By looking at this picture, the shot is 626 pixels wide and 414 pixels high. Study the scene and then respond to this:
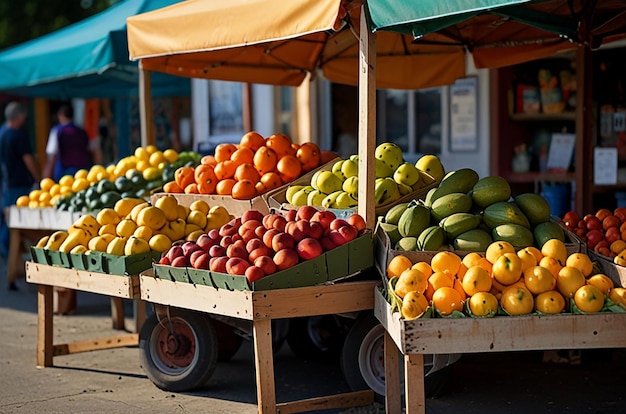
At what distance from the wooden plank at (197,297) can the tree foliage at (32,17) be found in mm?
15891

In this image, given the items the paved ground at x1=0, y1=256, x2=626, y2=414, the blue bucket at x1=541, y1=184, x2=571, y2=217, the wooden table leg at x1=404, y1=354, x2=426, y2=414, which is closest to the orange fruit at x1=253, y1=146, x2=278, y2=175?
the paved ground at x1=0, y1=256, x2=626, y2=414

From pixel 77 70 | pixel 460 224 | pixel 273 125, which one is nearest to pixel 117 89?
pixel 273 125

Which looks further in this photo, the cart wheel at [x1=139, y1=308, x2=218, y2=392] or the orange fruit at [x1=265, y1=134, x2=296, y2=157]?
the orange fruit at [x1=265, y1=134, x2=296, y2=157]

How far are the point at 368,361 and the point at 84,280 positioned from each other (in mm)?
2107

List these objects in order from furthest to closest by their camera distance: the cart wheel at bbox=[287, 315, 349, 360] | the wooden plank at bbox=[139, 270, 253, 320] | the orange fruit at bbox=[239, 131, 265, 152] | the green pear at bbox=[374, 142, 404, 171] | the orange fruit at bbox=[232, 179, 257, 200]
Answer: the orange fruit at bbox=[239, 131, 265, 152]
the cart wheel at bbox=[287, 315, 349, 360]
the orange fruit at bbox=[232, 179, 257, 200]
the green pear at bbox=[374, 142, 404, 171]
the wooden plank at bbox=[139, 270, 253, 320]

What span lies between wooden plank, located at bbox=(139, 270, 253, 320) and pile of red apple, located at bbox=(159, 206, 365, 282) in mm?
121

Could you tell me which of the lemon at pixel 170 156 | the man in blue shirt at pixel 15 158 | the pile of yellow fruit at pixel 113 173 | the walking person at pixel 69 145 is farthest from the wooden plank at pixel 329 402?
the walking person at pixel 69 145

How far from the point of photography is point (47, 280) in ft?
22.1

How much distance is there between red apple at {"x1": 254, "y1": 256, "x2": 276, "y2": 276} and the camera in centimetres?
517

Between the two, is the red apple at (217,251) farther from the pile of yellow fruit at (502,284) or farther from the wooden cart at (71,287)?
the pile of yellow fruit at (502,284)

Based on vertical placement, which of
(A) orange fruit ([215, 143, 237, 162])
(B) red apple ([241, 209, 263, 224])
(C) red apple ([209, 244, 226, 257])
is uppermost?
(A) orange fruit ([215, 143, 237, 162])

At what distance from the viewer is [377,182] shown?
6039mm

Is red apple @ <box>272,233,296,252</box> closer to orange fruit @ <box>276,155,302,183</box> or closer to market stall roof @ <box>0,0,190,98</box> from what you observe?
orange fruit @ <box>276,155,302,183</box>

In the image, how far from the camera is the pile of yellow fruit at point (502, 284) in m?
4.62
